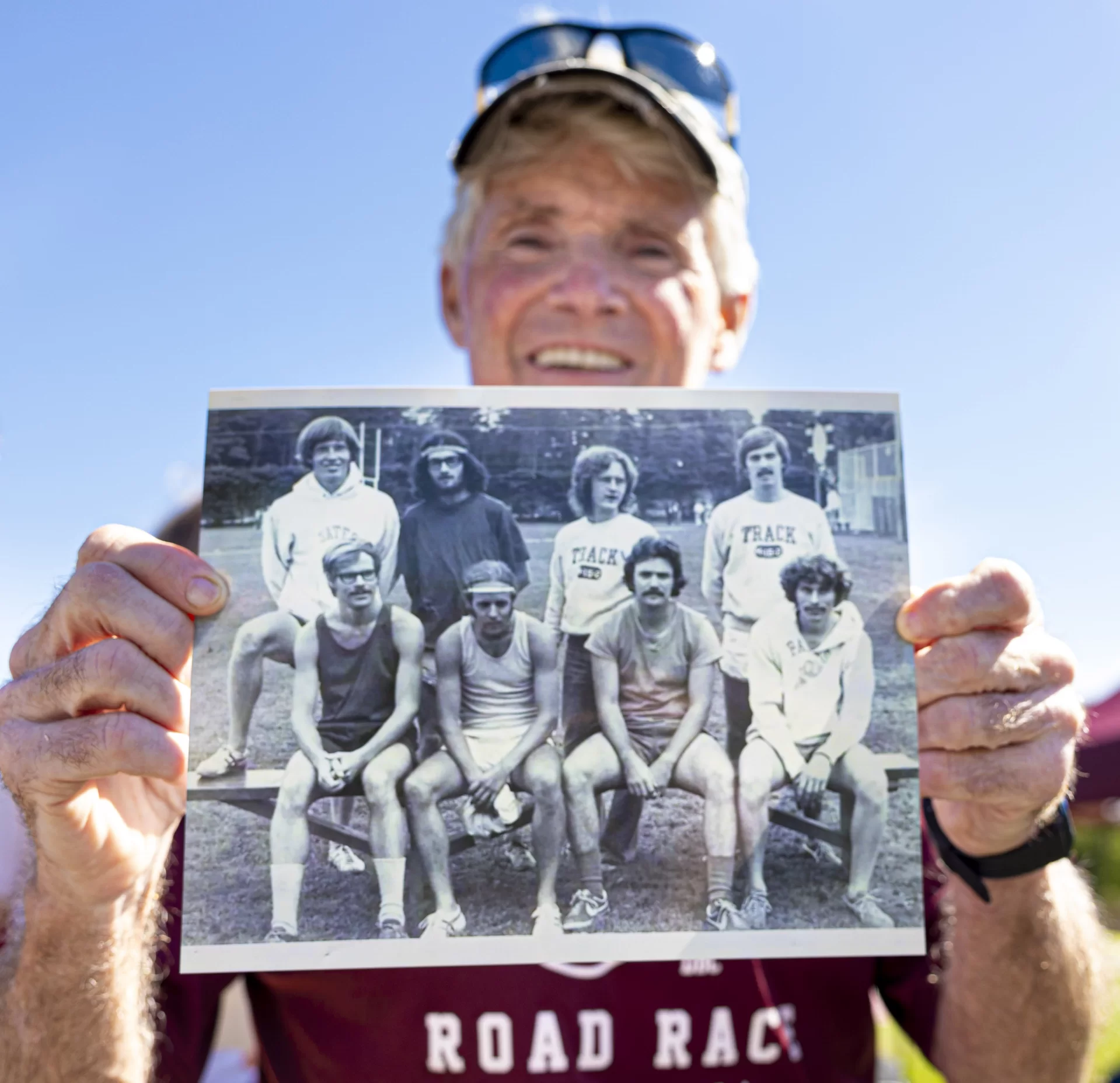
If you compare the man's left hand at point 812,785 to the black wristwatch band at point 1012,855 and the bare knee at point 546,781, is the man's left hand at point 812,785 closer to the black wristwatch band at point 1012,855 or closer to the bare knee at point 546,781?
the black wristwatch band at point 1012,855

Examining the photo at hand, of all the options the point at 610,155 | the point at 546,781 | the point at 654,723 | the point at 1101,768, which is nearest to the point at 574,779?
the point at 546,781

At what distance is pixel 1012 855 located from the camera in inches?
54.3

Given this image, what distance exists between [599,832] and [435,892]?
0.25 metres

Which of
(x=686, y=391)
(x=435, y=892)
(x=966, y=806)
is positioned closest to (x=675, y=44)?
(x=686, y=391)

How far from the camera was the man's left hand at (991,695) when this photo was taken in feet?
4.07

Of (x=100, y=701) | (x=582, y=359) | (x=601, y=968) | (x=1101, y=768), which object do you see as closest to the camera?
(x=100, y=701)

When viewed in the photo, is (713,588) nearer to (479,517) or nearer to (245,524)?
(479,517)

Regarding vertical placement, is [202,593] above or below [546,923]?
above

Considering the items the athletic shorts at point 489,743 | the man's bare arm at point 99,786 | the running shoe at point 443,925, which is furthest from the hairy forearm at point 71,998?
the athletic shorts at point 489,743

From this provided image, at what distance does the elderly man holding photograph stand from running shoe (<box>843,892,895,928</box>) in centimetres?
18

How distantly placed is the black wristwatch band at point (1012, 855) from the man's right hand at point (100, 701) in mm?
1141

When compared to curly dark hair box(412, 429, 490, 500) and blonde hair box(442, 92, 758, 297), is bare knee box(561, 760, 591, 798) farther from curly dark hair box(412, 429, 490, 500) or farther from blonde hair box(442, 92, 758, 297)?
blonde hair box(442, 92, 758, 297)

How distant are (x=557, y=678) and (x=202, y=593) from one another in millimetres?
523

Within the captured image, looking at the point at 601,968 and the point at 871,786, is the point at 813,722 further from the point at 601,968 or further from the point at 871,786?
the point at 601,968
